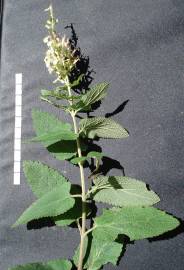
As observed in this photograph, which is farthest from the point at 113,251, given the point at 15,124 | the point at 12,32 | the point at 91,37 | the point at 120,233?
the point at 12,32

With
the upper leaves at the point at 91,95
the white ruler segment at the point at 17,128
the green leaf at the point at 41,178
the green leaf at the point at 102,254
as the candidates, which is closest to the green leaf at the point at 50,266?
the green leaf at the point at 102,254

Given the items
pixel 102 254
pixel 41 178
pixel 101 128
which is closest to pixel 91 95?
pixel 101 128

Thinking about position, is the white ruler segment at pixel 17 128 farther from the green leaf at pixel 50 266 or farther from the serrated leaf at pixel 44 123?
the green leaf at pixel 50 266

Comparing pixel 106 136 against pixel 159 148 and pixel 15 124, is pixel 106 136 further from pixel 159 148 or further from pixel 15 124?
pixel 15 124

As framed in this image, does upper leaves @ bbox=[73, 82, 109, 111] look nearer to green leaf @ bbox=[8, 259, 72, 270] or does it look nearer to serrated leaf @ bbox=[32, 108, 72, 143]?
serrated leaf @ bbox=[32, 108, 72, 143]

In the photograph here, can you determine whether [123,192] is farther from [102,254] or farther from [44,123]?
[44,123]

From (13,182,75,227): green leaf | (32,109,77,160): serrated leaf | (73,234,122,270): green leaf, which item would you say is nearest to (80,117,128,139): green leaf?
(32,109,77,160): serrated leaf
